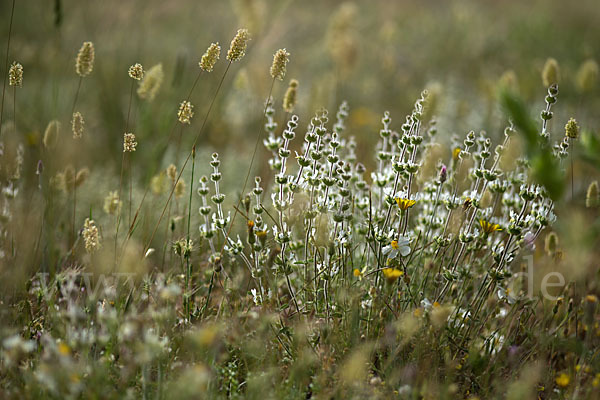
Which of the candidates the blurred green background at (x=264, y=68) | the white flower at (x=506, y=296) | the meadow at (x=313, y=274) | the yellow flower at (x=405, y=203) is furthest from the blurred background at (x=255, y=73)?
the white flower at (x=506, y=296)

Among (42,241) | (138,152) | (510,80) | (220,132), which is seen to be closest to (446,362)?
(42,241)

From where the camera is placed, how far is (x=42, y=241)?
2186 mm

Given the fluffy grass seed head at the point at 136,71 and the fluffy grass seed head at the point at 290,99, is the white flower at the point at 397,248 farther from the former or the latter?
the fluffy grass seed head at the point at 136,71

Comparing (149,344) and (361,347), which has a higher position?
(361,347)

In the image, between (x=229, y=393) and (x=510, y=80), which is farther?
(x=510, y=80)

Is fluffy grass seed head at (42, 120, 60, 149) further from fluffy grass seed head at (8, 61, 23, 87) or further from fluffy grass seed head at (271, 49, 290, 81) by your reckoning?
fluffy grass seed head at (271, 49, 290, 81)

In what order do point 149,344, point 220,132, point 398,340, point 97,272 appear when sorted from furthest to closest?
point 220,132 < point 97,272 < point 398,340 < point 149,344

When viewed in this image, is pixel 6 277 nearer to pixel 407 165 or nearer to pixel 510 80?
pixel 407 165

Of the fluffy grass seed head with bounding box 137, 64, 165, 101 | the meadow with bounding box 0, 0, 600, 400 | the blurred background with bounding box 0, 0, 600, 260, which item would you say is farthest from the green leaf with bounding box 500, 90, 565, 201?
the fluffy grass seed head with bounding box 137, 64, 165, 101

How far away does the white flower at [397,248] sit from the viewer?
5.42 ft

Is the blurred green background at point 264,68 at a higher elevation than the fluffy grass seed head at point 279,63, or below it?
higher

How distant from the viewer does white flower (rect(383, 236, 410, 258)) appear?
165 centimetres

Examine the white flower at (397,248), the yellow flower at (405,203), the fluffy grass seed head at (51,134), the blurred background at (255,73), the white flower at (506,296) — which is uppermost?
the blurred background at (255,73)

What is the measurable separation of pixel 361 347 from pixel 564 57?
16.2 feet
